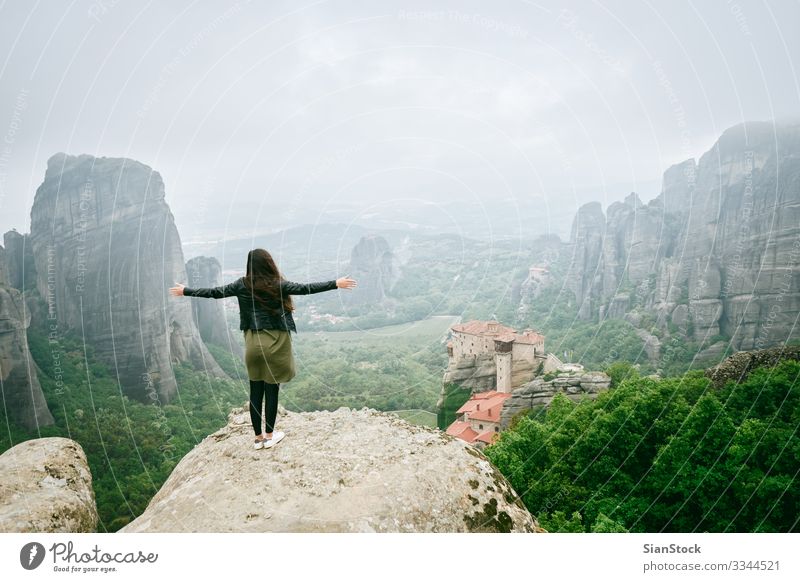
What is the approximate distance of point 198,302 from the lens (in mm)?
19203

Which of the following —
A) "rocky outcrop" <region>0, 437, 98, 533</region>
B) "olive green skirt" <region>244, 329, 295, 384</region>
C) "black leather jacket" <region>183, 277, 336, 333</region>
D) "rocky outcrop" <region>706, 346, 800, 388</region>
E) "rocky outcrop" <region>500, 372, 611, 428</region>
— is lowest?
"rocky outcrop" <region>500, 372, 611, 428</region>

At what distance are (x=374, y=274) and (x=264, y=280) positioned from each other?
12262 millimetres

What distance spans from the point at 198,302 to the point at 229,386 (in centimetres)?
844

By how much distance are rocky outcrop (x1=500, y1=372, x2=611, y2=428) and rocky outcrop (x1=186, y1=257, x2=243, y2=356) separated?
40.2 feet

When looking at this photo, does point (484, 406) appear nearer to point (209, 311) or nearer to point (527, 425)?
point (527, 425)

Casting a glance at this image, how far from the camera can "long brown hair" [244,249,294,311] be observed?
386 centimetres

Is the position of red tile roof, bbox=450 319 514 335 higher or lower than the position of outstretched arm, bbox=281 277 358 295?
lower

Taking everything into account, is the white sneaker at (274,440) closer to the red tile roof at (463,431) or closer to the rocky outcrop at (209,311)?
the rocky outcrop at (209,311)

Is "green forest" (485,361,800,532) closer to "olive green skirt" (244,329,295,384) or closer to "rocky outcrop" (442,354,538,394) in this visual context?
"olive green skirt" (244,329,295,384)

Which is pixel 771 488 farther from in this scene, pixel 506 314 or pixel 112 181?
pixel 112 181

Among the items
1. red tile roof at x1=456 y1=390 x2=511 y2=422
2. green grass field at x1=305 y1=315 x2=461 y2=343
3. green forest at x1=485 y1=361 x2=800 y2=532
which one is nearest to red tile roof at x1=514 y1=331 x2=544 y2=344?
red tile roof at x1=456 y1=390 x2=511 y2=422

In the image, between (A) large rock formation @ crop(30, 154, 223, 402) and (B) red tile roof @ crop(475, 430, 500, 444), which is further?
(B) red tile roof @ crop(475, 430, 500, 444)

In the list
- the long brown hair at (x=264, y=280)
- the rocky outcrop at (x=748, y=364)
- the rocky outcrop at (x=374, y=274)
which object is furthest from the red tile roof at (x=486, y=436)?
the long brown hair at (x=264, y=280)

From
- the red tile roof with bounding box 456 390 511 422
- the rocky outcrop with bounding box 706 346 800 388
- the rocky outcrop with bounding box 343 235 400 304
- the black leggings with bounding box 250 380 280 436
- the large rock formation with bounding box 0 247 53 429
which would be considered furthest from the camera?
the red tile roof with bounding box 456 390 511 422
